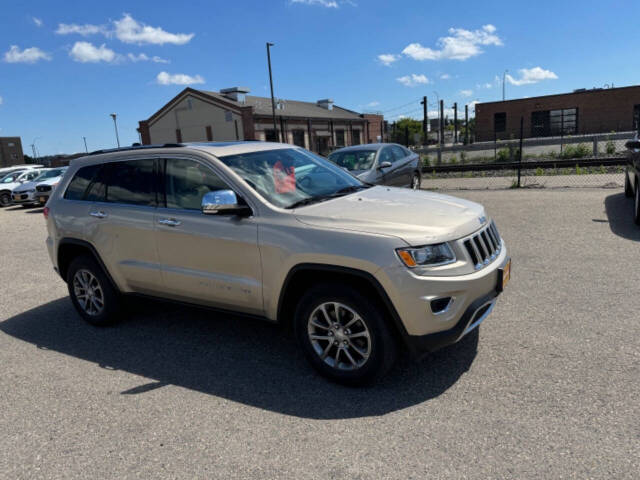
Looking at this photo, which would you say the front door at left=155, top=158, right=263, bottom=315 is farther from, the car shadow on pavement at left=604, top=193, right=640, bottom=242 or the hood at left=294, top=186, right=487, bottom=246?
the car shadow on pavement at left=604, top=193, right=640, bottom=242

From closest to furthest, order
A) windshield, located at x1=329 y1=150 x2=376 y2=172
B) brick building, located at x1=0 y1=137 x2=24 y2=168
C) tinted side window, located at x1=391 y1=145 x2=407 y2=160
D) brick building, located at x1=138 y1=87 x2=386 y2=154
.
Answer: windshield, located at x1=329 y1=150 x2=376 y2=172
tinted side window, located at x1=391 y1=145 x2=407 y2=160
brick building, located at x1=138 y1=87 x2=386 y2=154
brick building, located at x1=0 y1=137 x2=24 y2=168

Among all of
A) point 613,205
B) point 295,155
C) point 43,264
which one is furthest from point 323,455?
point 613,205

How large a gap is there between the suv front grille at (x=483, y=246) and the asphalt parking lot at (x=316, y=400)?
32.5 inches

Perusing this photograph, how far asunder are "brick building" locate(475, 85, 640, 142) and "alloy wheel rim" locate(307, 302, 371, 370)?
51885 mm

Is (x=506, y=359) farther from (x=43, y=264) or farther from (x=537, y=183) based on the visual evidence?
(x=537, y=183)

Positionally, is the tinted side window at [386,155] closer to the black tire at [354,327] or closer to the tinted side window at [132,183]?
the tinted side window at [132,183]

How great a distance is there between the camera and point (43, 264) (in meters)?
8.39

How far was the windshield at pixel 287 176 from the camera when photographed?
3930 millimetres

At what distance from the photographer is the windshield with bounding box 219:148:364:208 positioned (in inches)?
155

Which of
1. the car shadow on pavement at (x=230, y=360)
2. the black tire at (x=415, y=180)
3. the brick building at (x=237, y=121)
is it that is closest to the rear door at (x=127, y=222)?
the car shadow on pavement at (x=230, y=360)

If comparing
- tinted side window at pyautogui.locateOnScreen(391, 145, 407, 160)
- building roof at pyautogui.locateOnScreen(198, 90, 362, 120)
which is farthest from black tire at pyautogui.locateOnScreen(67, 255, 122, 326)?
building roof at pyautogui.locateOnScreen(198, 90, 362, 120)

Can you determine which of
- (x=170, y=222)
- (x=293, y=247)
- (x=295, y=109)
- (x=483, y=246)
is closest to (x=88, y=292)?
(x=170, y=222)

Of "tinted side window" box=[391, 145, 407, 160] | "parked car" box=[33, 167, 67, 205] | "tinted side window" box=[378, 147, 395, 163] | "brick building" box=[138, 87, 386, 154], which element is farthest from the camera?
"brick building" box=[138, 87, 386, 154]

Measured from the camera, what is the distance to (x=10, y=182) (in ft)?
71.4
